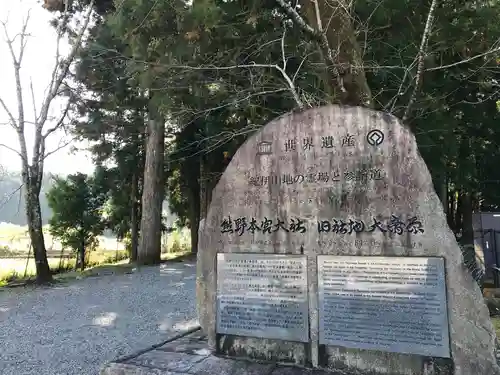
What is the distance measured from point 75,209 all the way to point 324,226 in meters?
13.2

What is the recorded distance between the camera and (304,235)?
3.37 m

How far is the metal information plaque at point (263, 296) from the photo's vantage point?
10.9 feet

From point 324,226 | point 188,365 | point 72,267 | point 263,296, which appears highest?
point 324,226

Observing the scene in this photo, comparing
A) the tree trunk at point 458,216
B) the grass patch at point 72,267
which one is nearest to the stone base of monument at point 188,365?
the grass patch at point 72,267

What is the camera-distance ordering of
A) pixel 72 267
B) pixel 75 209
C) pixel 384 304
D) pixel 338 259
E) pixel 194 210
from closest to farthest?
pixel 384 304, pixel 338 259, pixel 75 209, pixel 72 267, pixel 194 210

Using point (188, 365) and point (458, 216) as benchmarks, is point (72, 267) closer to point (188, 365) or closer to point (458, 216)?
point (188, 365)

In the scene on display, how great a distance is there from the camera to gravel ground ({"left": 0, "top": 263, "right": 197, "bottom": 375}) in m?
4.56

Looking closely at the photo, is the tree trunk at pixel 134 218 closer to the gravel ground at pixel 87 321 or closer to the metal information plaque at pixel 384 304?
the gravel ground at pixel 87 321

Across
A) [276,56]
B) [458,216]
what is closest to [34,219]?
[276,56]

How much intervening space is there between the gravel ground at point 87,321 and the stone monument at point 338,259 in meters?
1.47

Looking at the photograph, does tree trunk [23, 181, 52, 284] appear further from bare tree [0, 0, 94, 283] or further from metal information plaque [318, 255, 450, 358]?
metal information plaque [318, 255, 450, 358]

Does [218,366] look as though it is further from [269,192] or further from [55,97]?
[55,97]

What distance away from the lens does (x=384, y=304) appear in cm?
303

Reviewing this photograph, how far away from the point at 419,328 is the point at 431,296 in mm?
233
